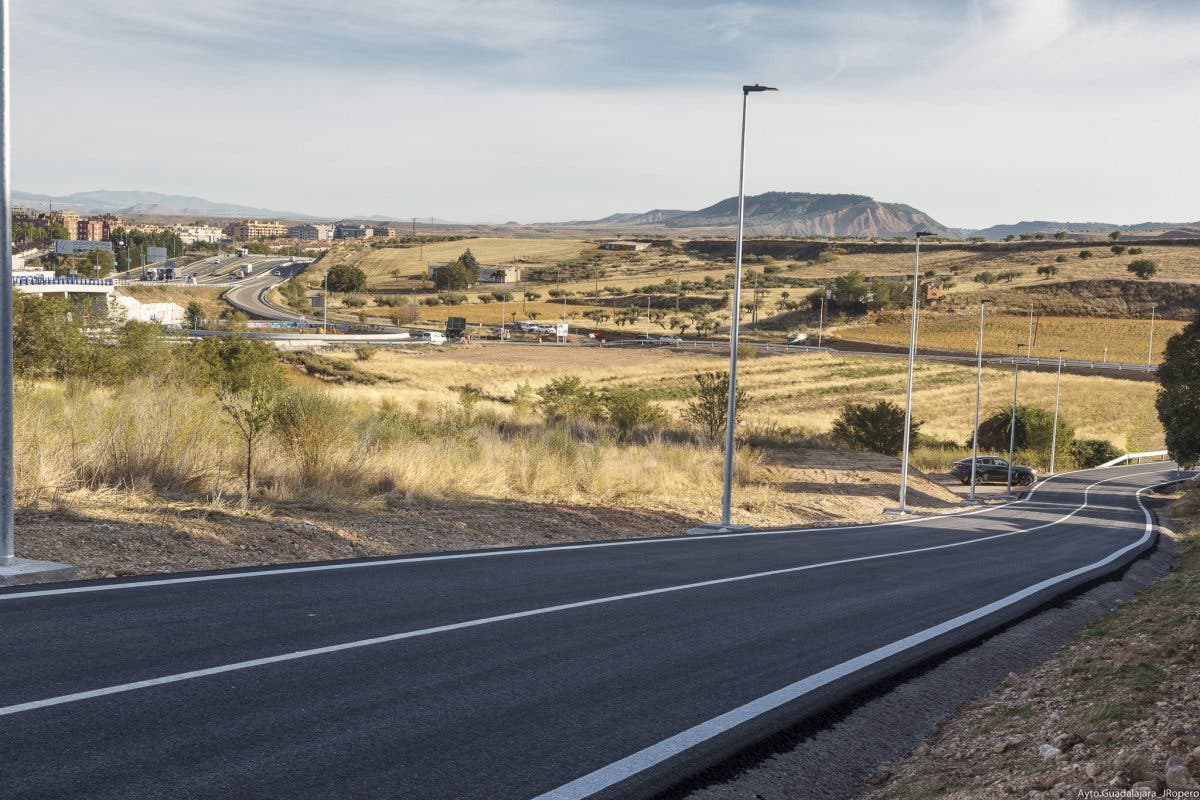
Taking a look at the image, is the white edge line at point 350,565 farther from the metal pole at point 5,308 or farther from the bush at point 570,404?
the bush at point 570,404

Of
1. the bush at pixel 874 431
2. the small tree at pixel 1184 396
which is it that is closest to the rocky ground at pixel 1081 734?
the small tree at pixel 1184 396

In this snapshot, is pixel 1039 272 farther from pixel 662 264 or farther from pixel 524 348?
pixel 524 348

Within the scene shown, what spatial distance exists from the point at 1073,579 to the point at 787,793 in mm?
11308

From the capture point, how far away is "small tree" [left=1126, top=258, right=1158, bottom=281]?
432ft

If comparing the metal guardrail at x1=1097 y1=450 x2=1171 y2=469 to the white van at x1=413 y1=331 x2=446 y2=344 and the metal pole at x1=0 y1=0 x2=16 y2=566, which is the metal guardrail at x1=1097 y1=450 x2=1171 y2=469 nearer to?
the white van at x1=413 y1=331 x2=446 y2=344

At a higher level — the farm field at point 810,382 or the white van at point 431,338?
the white van at point 431,338

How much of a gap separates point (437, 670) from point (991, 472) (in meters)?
54.1

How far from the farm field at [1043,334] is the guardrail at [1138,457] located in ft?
64.6

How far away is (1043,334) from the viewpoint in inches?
4375

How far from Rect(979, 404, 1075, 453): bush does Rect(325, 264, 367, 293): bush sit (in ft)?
319

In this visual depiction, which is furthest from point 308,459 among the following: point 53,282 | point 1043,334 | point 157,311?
point 1043,334

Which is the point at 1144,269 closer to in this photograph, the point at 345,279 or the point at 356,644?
the point at 345,279

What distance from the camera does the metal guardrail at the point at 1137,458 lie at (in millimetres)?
77625

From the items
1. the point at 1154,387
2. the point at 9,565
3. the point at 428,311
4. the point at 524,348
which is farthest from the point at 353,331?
the point at 9,565
